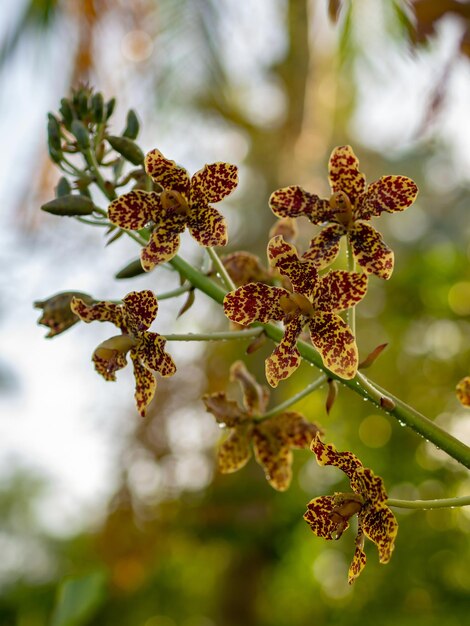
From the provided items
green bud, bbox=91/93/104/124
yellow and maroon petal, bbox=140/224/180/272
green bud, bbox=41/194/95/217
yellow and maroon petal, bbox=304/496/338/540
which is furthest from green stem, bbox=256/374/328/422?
green bud, bbox=91/93/104/124

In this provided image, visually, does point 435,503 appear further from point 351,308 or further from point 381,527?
point 351,308

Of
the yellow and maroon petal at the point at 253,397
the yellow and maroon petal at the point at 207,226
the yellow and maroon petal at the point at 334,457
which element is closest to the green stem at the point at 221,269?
the yellow and maroon petal at the point at 207,226

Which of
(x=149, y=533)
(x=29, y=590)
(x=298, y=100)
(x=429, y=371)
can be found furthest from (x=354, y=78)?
(x=29, y=590)

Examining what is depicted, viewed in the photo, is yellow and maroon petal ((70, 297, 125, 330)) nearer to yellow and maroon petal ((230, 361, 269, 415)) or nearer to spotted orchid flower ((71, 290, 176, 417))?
spotted orchid flower ((71, 290, 176, 417))

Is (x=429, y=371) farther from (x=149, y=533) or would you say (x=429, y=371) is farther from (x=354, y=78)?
(x=354, y=78)

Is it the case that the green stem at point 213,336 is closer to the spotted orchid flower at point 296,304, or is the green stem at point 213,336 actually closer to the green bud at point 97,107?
the spotted orchid flower at point 296,304

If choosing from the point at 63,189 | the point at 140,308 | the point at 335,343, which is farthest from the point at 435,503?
the point at 63,189
